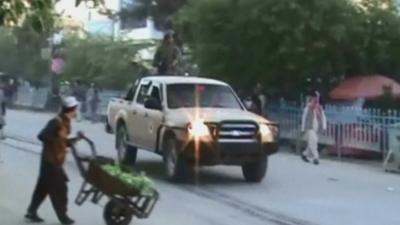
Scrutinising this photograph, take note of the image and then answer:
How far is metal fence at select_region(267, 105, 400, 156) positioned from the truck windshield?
183 inches

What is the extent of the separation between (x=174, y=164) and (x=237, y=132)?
1275mm

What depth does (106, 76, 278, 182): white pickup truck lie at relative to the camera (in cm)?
1528

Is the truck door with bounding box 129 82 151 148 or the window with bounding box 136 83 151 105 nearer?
the truck door with bounding box 129 82 151 148

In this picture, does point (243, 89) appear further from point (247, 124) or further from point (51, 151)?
point (51, 151)

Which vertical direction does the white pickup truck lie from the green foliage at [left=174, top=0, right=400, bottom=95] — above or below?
below

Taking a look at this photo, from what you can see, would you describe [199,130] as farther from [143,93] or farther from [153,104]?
[143,93]

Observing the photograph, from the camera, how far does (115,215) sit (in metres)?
10.7

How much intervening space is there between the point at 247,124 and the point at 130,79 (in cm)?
2761

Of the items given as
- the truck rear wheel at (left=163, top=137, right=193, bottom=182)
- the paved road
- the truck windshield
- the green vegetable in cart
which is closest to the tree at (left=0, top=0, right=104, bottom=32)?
the green vegetable in cart

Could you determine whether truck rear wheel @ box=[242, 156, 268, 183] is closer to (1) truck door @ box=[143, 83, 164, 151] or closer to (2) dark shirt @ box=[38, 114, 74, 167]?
(1) truck door @ box=[143, 83, 164, 151]

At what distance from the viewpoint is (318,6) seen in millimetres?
25219

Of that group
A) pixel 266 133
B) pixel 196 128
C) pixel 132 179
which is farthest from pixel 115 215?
pixel 266 133

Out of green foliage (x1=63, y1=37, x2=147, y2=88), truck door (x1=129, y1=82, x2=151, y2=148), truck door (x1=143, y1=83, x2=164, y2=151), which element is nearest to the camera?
truck door (x1=143, y1=83, x2=164, y2=151)

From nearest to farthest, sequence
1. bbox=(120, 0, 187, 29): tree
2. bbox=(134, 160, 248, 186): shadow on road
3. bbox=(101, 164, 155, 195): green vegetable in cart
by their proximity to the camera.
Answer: bbox=(101, 164, 155, 195): green vegetable in cart, bbox=(134, 160, 248, 186): shadow on road, bbox=(120, 0, 187, 29): tree
